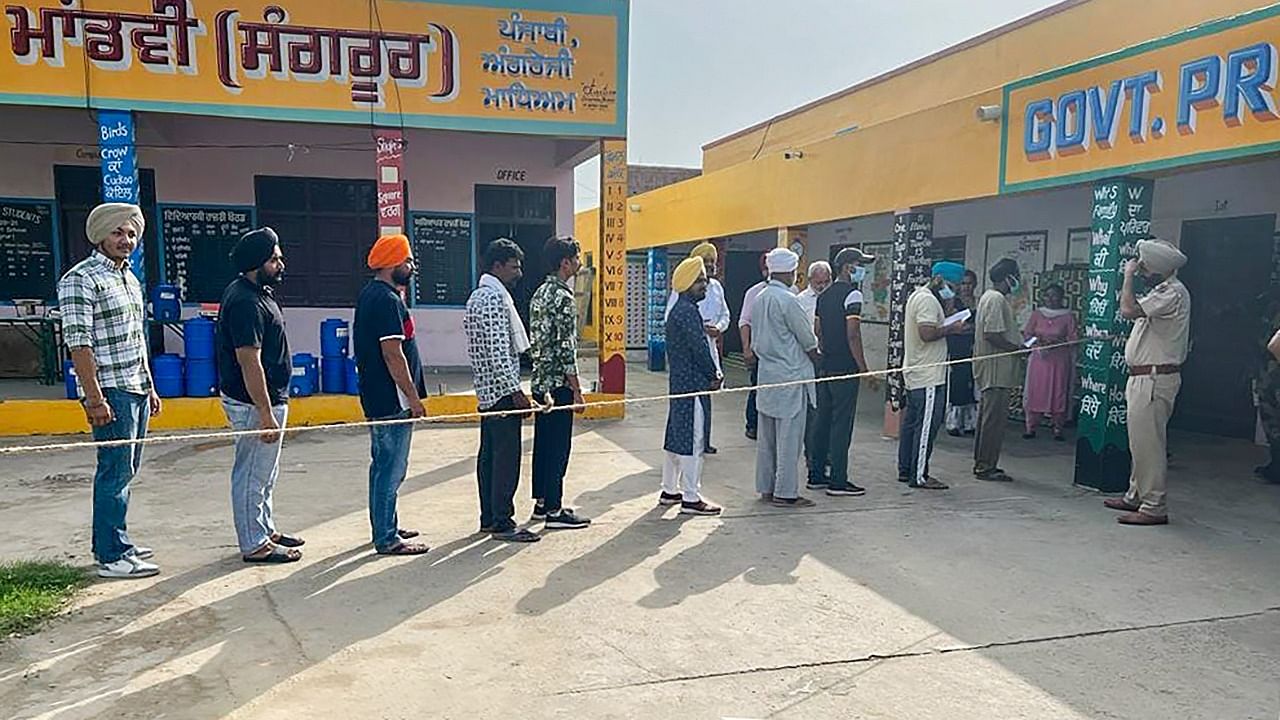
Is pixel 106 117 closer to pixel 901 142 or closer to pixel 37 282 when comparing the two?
pixel 37 282

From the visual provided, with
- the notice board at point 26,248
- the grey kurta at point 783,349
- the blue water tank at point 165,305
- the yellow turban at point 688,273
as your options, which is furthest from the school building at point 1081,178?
the notice board at point 26,248

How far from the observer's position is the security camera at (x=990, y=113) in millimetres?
7109

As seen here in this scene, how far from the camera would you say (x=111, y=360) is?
4312 mm

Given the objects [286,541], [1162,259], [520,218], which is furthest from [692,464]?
[520,218]

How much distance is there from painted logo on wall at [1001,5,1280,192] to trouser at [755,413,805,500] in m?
2.87

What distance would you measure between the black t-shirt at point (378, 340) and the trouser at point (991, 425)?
460cm

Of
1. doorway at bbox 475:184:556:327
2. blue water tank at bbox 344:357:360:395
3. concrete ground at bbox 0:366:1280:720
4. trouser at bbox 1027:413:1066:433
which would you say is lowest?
concrete ground at bbox 0:366:1280:720

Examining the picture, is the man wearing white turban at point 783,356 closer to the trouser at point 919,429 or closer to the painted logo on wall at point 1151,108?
the trouser at point 919,429

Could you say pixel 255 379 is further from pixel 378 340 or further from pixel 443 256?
pixel 443 256

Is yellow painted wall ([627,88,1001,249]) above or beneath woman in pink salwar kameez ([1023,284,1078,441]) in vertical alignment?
above

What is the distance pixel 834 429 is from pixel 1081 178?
259 centimetres

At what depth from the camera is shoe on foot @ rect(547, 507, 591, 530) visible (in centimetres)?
542

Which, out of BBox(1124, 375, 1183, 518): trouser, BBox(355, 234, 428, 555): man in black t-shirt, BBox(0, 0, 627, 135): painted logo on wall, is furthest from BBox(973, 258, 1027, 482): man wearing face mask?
BBox(355, 234, 428, 555): man in black t-shirt

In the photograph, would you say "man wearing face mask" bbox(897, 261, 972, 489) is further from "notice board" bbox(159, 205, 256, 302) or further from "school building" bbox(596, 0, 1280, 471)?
"notice board" bbox(159, 205, 256, 302)
